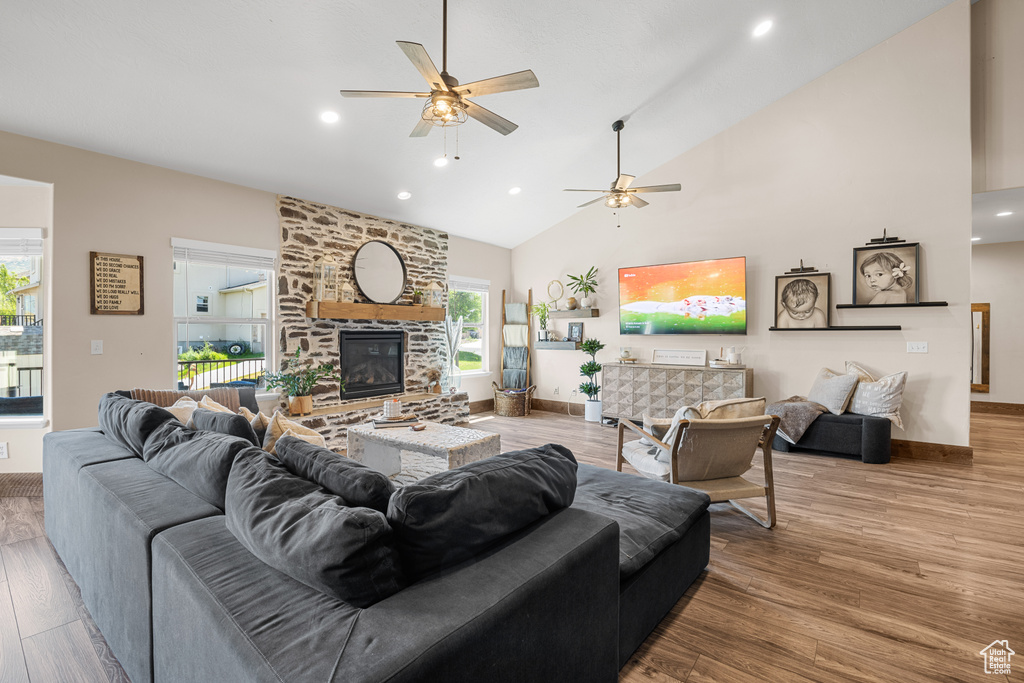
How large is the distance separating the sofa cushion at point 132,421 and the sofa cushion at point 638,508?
81.5 inches

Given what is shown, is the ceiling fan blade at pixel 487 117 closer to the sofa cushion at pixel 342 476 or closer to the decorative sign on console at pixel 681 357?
the sofa cushion at pixel 342 476

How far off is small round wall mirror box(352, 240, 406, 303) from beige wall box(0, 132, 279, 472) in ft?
5.15

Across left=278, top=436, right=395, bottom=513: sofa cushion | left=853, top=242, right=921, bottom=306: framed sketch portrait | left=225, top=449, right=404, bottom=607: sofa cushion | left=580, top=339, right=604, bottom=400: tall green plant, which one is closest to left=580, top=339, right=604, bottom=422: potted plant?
left=580, top=339, right=604, bottom=400: tall green plant

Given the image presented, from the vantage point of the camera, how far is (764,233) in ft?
18.0

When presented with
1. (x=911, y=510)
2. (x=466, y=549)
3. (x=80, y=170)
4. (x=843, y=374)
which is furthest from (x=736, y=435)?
(x=80, y=170)

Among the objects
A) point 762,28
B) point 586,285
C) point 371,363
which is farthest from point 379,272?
point 762,28

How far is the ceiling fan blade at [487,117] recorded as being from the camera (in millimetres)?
2732

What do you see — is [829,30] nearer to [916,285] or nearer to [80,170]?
[916,285]

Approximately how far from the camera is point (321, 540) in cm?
105

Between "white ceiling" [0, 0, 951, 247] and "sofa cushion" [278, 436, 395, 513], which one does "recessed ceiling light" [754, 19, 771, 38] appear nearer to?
"white ceiling" [0, 0, 951, 247]

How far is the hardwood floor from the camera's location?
1.74m

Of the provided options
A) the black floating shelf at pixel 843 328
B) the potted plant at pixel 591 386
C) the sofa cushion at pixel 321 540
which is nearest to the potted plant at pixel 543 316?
the potted plant at pixel 591 386

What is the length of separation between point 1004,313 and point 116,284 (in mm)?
10832

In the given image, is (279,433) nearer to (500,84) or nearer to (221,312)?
(500,84)
